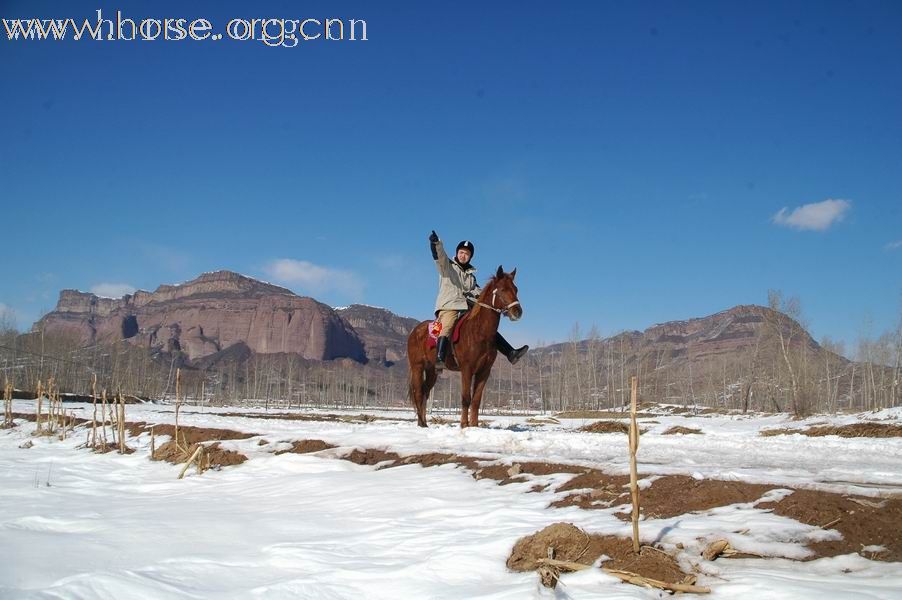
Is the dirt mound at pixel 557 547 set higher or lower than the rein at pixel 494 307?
lower

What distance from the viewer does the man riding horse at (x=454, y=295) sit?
1093 cm

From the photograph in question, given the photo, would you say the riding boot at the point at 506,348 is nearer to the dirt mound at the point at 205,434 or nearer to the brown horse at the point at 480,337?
the brown horse at the point at 480,337

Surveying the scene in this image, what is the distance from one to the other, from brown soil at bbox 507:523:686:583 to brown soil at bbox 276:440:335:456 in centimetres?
569

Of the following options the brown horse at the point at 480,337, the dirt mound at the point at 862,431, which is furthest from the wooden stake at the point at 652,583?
the dirt mound at the point at 862,431

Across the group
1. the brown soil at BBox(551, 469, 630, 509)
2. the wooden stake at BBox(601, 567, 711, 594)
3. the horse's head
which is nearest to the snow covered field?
the wooden stake at BBox(601, 567, 711, 594)

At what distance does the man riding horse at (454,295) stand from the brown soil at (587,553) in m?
6.98

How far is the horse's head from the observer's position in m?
10.2

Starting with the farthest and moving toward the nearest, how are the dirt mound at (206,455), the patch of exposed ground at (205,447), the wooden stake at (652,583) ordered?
1. the patch of exposed ground at (205,447)
2. the dirt mound at (206,455)
3. the wooden stake at (652,583)

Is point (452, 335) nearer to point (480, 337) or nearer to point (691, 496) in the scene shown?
point (480, 337)

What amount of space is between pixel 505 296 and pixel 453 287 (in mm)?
1319

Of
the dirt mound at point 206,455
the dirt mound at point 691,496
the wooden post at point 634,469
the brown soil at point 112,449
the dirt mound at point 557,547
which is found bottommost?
the brown soil at point 112,449

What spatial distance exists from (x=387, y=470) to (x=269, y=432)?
519 cm

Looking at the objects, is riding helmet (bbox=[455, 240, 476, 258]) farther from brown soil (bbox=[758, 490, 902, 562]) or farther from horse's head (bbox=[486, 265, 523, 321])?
brown soil (bbox=[758, 490, 902, 562])

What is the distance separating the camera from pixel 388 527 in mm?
4648
